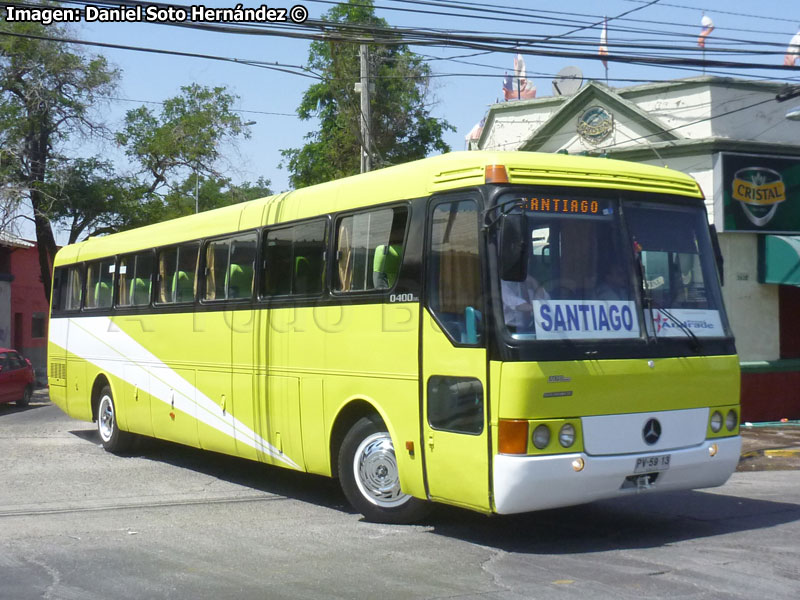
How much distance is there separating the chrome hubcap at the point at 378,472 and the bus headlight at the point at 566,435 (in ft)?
5.65

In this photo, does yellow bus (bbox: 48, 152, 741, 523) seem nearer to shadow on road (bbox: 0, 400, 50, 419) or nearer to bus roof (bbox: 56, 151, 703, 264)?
bus roof (bbox: 56, 151, 703, 264)

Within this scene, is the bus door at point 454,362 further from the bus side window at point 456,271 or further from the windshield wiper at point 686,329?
the windshield wiper at point 686,329

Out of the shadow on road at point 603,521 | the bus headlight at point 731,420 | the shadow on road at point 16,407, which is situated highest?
the bus headlight at point 731,420

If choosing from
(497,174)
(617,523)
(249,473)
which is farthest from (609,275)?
(249,473)

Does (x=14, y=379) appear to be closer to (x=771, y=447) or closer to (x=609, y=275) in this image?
(x=771, y=447)

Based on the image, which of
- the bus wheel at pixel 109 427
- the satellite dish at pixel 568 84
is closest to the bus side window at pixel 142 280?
the bus wheel at pixel 109 427

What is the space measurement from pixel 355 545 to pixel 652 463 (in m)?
2.41

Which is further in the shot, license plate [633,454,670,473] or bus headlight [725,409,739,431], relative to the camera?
bus headlight [725,409,739,431]

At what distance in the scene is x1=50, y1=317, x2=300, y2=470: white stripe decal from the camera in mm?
11180

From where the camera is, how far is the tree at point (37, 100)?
29.6 m

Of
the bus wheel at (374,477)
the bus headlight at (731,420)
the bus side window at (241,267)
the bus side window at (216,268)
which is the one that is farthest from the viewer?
the bus side window at (216,268)

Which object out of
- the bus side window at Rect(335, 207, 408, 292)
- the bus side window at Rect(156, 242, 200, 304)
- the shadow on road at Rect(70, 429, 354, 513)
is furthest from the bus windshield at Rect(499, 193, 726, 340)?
the bus side window at Rect(156, 242, 200, 304)

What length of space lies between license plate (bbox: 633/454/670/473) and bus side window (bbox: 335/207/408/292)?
8.27 ft

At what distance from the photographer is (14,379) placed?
992 inches
